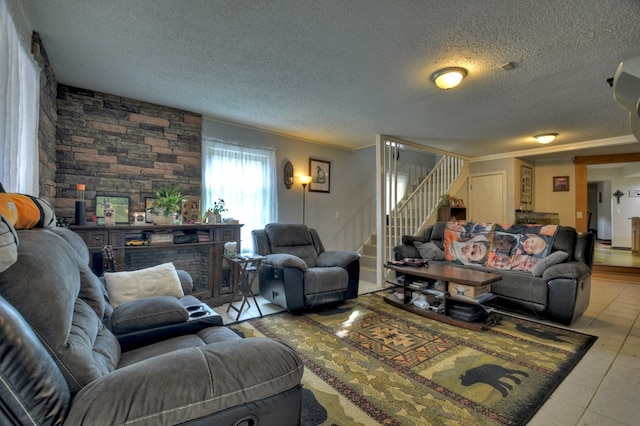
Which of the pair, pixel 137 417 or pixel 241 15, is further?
pixel 241 15

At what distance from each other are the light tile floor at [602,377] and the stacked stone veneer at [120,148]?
1.76 metres

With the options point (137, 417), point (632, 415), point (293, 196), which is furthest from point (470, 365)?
point (293, 196)

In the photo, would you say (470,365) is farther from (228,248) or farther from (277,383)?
(228,248)

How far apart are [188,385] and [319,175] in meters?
4.48

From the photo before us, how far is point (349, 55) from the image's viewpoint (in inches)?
92.7

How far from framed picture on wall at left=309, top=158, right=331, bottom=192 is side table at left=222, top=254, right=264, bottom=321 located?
76.4 inches

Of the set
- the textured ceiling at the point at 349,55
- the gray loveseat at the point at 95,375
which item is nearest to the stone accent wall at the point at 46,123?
the textured ceiling at the point at 349,55

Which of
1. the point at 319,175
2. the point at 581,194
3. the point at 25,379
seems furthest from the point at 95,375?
the point at 581,194

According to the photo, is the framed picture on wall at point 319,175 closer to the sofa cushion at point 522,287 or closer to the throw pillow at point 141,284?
the sofa cushion at point 522,287

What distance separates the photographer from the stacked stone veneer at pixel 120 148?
9.96 ft

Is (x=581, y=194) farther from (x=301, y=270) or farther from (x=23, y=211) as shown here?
(x=23, y=211)

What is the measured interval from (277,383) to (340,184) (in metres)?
4.73

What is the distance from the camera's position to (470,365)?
7.20 ft

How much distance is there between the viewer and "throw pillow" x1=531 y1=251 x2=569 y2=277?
10.4 feet
